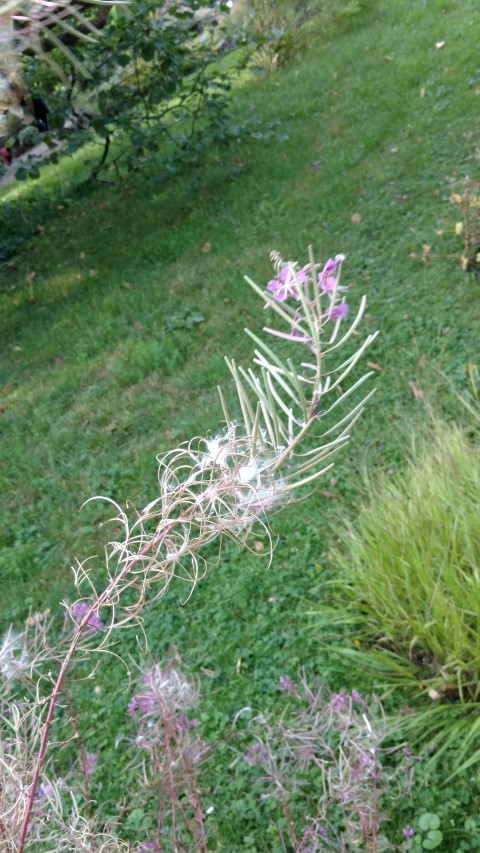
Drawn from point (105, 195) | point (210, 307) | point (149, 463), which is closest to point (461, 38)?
point (105, 195)

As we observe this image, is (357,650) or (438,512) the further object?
(357,650)

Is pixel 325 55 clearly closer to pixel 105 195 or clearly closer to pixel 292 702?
pixel 105 195

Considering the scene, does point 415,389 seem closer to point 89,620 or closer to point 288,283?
point 89,620

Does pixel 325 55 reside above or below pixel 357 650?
above

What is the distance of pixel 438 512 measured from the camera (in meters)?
2.58

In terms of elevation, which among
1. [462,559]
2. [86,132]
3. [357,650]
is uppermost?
[86,132]

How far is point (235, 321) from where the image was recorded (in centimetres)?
514

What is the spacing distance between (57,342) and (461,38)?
5.15 meters

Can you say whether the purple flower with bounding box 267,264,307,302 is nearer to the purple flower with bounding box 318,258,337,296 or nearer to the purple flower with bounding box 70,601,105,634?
the purple flower with bounding box 318,258,337,296

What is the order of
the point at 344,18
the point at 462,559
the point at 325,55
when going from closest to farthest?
the point at 462,559
the point at 325,55
the point at 344,18

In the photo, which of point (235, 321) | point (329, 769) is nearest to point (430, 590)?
point (329, 769)

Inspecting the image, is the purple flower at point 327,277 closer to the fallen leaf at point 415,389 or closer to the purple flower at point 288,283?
the purple flower at point 288,283

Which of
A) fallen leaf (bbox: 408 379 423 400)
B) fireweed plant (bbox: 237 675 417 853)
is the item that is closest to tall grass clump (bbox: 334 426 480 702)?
fireweed plant (bbox: 237 675 417 853)

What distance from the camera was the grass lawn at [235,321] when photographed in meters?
3.14
